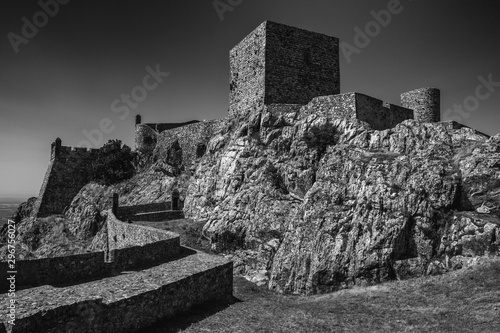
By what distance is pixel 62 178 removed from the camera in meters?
45.5

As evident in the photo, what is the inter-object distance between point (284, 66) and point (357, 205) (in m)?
15.2

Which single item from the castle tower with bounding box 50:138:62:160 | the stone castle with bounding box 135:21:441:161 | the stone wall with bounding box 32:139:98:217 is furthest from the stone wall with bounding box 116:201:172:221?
the castle tower with bounding box 50:138:62:160

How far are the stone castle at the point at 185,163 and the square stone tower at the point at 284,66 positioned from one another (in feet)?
0.28

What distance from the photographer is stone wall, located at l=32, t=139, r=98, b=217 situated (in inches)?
1705

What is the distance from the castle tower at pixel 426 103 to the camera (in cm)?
3177

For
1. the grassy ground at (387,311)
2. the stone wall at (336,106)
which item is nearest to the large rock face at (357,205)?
the stone wall at (336,106)

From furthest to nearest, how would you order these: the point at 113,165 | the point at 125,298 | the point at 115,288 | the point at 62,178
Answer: the point at 62,178 → the point at 113,165 → the point at 115,288 → the point at 125,298

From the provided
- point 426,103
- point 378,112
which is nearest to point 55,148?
point 378,112

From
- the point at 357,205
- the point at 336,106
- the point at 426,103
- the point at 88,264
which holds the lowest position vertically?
the point at 88,264

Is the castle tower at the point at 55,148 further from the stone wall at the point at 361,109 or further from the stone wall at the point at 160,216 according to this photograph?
the stone wall at the point at 361,109

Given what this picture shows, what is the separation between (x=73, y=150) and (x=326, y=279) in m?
43.2

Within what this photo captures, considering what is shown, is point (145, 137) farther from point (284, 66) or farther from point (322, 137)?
point (322, 137)

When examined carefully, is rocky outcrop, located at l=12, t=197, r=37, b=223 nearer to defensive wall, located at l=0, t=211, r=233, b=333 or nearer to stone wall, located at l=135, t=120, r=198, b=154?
stone wall, located at l=135, t=120, r=198, b=154

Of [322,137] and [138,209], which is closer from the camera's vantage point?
[322,137]
